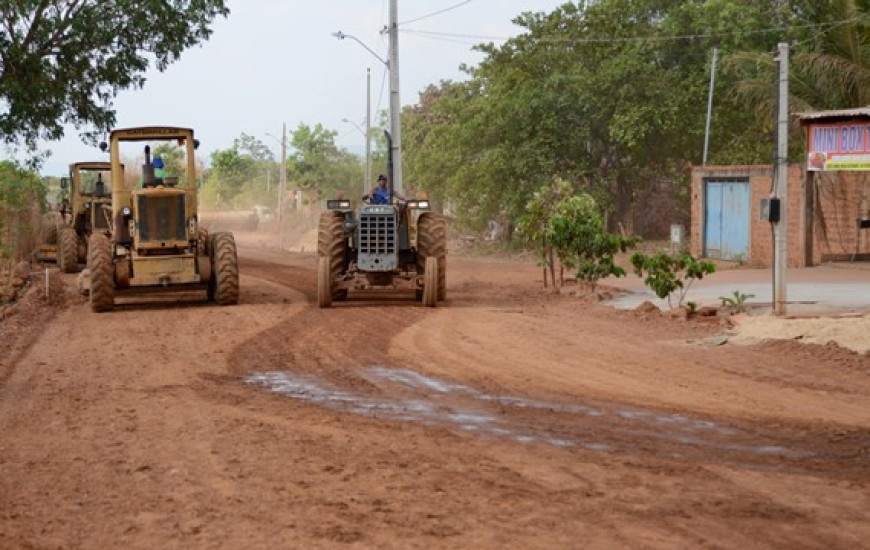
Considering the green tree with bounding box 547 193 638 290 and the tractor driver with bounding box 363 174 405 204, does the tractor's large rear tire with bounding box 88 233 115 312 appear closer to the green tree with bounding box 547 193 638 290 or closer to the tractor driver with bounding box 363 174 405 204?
the tractor driver with bounding box 363 174 405 204

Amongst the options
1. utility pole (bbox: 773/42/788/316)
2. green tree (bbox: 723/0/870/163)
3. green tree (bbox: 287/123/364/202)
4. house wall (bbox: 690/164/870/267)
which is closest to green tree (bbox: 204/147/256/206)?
green tree (bbox: 287/123/364/202)

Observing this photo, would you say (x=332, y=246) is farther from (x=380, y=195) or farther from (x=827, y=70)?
(x=827, y=70)

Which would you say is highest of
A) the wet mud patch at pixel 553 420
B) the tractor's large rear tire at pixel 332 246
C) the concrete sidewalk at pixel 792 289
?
the tractor's large rear tire at pixel 332 246

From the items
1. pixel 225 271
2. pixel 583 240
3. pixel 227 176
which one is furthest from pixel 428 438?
pixel 227 176

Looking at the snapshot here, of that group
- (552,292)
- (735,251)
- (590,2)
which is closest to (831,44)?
(735,251)

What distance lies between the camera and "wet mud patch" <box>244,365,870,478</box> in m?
9.19

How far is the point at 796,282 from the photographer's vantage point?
981 inches

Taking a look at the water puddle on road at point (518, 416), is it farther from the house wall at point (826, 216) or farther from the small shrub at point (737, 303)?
the house wall at point (826, 216)

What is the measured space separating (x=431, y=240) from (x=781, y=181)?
5901 millimetres

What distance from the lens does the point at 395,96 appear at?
35.9 meters

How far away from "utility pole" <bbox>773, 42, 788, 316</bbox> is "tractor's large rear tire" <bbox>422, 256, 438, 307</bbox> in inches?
218

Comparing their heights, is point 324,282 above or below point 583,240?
below

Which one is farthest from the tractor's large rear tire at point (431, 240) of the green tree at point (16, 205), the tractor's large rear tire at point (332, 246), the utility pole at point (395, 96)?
the utility pole at point (395, 96)

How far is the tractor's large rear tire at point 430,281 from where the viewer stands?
20.4 metres
